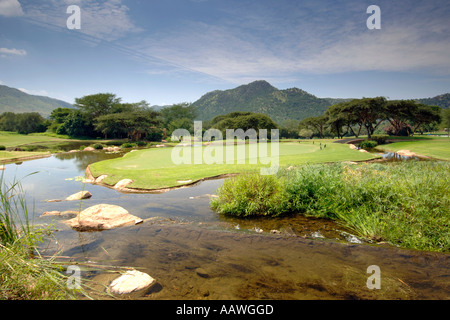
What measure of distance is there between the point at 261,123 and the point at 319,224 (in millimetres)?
52506

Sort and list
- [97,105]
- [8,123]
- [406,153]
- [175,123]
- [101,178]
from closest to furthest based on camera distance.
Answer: [101,178]
[406,153]
[97,105]
[8,123]
[175,123]

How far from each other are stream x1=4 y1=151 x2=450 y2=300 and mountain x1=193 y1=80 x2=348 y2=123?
403 feet

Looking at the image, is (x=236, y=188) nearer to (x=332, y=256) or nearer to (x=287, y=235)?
(x=287, y=235)

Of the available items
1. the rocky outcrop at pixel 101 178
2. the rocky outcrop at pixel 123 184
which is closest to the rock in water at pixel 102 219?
the rocky outcrop at pixel 123 184

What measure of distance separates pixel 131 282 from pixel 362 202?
6716 millimetres

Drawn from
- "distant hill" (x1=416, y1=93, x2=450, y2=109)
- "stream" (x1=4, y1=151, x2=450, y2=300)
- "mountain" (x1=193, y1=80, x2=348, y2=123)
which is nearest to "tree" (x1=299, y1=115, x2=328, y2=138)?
"mountain" (x1=193, y1=80, x2=348, y2=123)

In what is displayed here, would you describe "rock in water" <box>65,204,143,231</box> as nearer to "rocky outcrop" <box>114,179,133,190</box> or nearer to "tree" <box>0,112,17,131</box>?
"rocky outcrop" <box>114,179,133,190</box>

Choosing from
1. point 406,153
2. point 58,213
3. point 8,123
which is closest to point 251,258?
point 58,213

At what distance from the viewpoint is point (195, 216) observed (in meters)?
7.76

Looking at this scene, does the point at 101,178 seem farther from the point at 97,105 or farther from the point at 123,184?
the point at 97,105

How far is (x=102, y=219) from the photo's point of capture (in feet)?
22.8

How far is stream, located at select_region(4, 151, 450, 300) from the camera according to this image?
3852 millimetres

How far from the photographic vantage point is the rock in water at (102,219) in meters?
6.79
